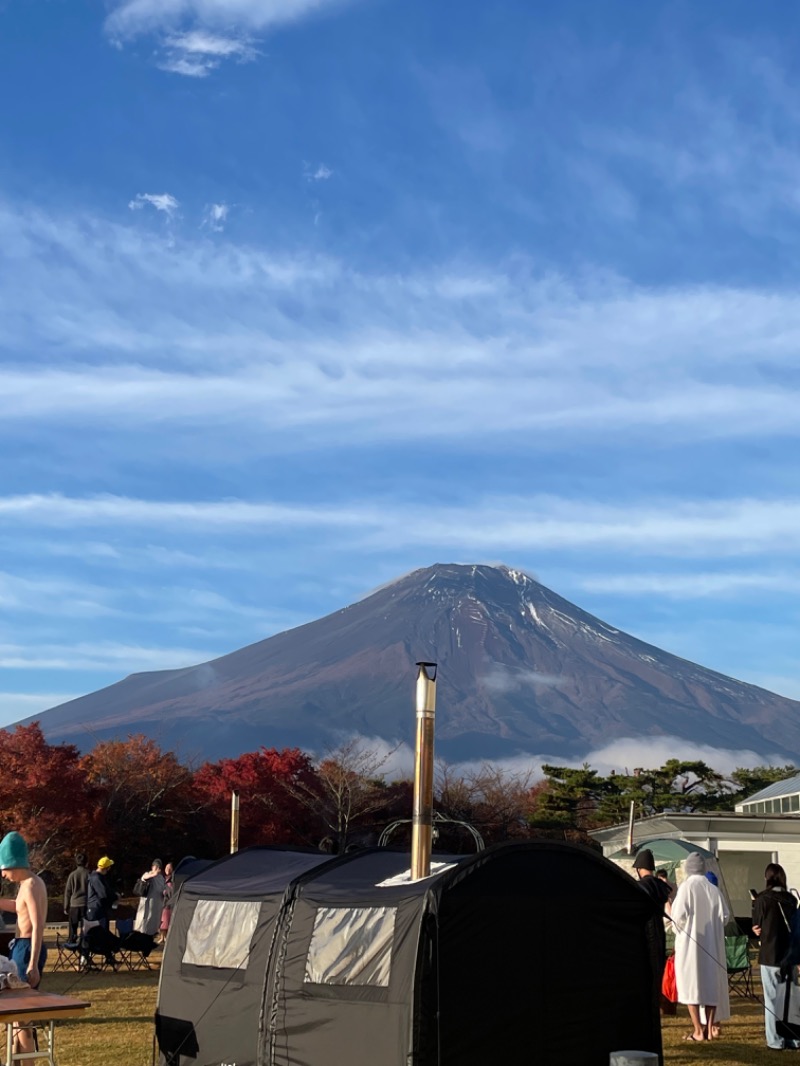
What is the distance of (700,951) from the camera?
1107 cm

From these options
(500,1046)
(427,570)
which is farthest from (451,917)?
(427,570)

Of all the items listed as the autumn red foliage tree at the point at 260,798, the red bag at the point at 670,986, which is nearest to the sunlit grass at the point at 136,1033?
the red bag at the point at 670,986

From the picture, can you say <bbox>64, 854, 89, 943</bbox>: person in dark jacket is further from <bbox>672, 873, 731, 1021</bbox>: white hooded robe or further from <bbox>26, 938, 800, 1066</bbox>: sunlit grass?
<bbox>672, 873, 731, 1021</bbox>: white hooded robe

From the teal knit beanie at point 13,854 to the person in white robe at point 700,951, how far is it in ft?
18.7

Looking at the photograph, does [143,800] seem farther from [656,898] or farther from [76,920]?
[656,898]

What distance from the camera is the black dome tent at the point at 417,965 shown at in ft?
25.3

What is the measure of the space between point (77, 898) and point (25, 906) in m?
9.39

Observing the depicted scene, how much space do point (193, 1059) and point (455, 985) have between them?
2.42 m

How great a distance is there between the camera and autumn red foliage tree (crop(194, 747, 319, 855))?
34.5 metres

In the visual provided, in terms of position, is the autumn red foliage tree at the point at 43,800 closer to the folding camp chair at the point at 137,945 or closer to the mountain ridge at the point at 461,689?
the folding camp chair at the point at 137,945

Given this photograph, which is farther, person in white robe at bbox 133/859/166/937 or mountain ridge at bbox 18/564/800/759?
mountain ridge at bbox 18/564/800/759

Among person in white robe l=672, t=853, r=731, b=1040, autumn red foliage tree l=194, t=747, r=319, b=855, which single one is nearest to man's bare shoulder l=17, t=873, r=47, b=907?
person in white robe l=672, t=853, r=731, b=1040

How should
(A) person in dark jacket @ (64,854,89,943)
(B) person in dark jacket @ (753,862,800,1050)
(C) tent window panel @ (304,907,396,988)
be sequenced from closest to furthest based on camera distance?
(C) tent window panel @ (304,907,396,988) < (B) person in dark jacket @ (753,862,800,1050) < (A) person in dark jacket @ (64,854,89,943)

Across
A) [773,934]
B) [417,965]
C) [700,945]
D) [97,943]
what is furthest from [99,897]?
[417,965]
